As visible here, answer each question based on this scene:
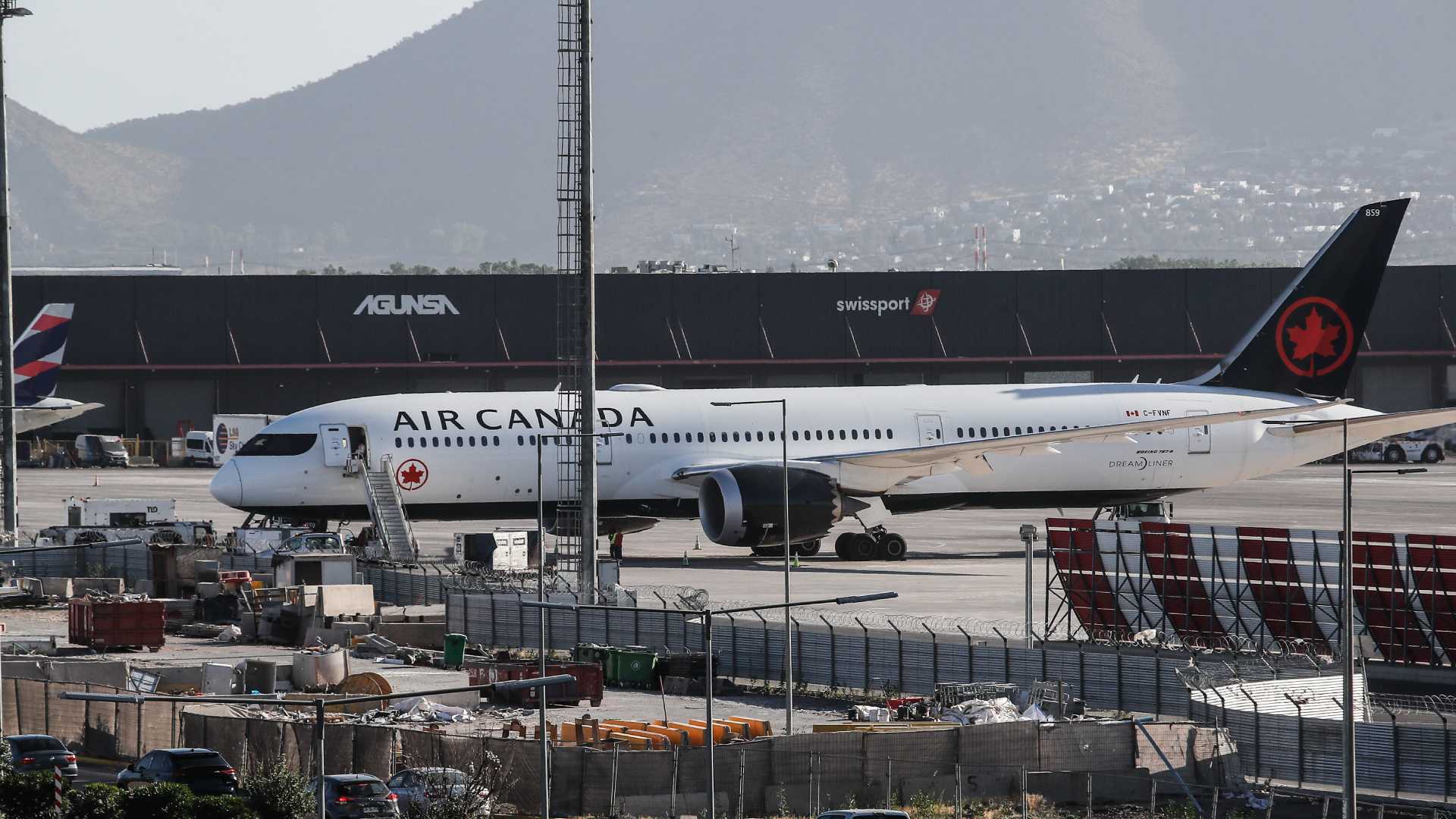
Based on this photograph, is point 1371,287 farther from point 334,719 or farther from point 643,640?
point 334,719

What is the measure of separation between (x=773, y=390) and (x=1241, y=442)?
15.3 metres

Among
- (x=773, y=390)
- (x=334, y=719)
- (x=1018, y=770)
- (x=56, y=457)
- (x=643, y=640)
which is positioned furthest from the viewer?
(x=56, y=457)

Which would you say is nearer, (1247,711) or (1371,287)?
(1247,711)

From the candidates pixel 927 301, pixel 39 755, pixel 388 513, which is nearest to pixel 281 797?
pixel 39 755

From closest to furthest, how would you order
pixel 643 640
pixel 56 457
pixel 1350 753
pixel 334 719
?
pixel 1350 753 < pixel 334 719 < pixel 643 640 < pixel 56 457

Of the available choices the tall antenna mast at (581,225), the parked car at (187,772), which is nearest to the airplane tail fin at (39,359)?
the tall antenna mast at (581,225)

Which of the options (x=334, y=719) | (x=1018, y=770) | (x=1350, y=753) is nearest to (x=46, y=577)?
(x=334, y=719)

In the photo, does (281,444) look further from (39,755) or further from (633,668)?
(39,755)

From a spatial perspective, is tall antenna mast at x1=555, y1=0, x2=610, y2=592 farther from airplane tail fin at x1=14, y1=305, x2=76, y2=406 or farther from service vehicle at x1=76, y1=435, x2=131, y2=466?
service vehicle at x1=76, y1=435, x2=131, y2=466

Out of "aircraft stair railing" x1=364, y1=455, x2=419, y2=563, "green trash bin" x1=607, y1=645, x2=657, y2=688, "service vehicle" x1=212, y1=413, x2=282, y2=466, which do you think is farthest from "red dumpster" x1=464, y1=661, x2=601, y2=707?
"service vehicle" x1=212, y1=413, x2=282, y2=466

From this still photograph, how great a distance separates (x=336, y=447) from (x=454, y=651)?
14.2 metres

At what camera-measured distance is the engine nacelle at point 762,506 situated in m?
57.3

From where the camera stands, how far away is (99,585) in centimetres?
6031

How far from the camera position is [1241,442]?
211 ft
